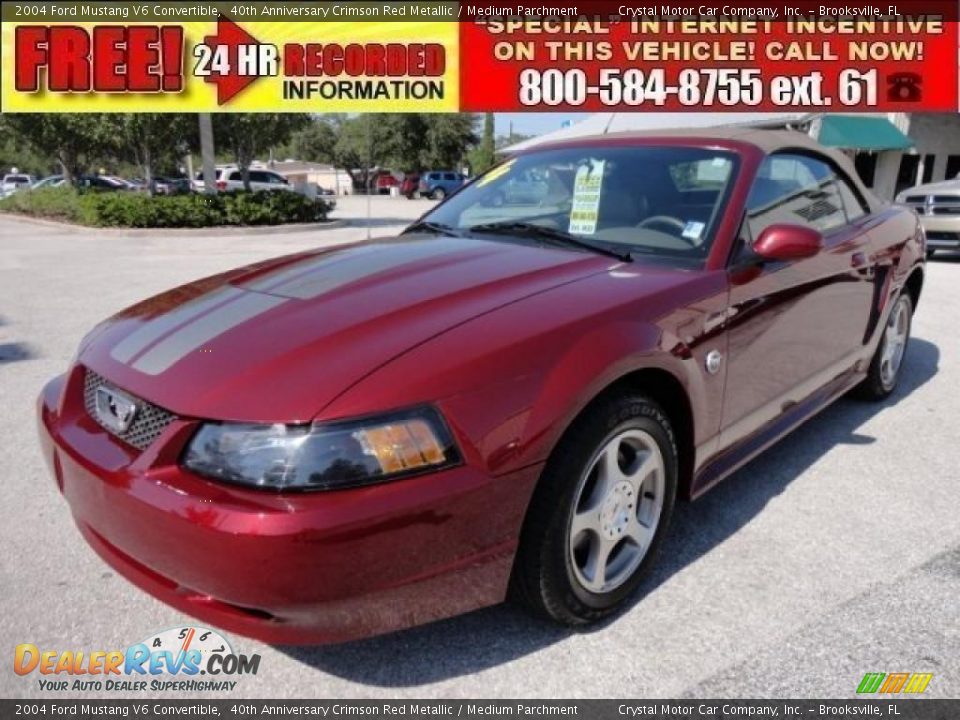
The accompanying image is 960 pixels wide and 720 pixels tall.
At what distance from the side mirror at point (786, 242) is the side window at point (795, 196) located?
14 centimetres

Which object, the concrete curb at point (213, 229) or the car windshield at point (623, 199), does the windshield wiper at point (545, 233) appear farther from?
the concrete curb at point (213, 229)

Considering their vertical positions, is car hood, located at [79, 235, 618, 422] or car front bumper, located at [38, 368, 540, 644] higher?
car hood, located at [79, 235, 618, 422]

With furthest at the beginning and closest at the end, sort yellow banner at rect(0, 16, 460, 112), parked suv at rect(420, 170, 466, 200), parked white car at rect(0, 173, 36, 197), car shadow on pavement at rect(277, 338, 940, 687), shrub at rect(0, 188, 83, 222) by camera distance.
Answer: parked suv at rect(420, 170, 466, 200)
parked white car at rect(0, 173, 36, 197)
shrub at rect(0, 188, 83, 222)
yellow banner at rect(0, 16, 460, 112)
car shadow on pavement at rect(277, 338, 940, 687)

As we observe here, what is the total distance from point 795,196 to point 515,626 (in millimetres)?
2304

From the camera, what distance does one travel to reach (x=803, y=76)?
53.2ft

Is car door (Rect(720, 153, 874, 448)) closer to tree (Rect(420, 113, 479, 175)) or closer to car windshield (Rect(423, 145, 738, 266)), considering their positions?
car windshield (Rect(423, 145, 738, 266))

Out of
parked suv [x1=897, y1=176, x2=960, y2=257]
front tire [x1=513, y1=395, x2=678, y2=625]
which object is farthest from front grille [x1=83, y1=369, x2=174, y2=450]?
parked suv [x1=897, y1=176, x2=960, y2=257]

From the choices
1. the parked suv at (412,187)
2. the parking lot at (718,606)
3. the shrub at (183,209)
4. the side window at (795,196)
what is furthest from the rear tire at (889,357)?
the parked suv at (412,187)

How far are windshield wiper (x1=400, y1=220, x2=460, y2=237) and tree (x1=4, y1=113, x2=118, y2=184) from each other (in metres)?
17.6

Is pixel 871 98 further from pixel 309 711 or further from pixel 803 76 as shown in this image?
pixel 309 711

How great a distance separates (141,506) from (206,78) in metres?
16.8

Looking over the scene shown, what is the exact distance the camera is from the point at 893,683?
2.03 metres

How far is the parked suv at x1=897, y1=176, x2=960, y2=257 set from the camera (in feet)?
35.2

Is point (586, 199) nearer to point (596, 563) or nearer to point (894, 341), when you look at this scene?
point (596, 563)
